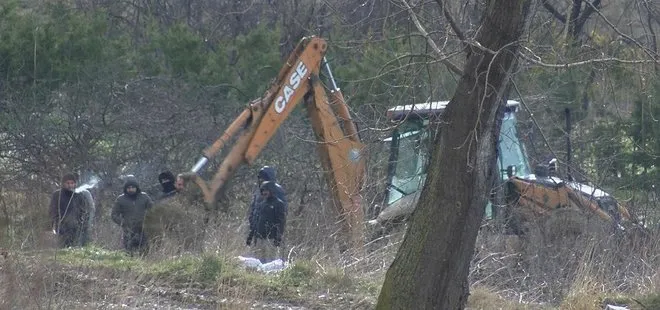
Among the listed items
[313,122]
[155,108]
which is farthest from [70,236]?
[155,108]

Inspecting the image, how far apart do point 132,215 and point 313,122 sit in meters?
2.97

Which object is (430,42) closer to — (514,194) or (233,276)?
(233,276)

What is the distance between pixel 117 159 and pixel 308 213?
554 cm

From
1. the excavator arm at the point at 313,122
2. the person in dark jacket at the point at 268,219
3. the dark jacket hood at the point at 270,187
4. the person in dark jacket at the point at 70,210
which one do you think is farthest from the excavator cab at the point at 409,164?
the person in dark jacket at the point at 70,210

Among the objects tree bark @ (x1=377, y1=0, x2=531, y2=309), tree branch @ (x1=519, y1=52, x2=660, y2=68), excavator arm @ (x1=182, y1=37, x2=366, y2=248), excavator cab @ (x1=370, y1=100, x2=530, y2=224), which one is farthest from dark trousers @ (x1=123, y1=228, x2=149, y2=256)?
tree branch @ (x1=519, y1=52, x2=660, y2=68)

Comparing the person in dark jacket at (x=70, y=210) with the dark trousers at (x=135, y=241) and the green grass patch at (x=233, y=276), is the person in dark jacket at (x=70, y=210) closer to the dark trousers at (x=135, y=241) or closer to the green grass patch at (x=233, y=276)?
the dark trousers at (x=135, y=241)

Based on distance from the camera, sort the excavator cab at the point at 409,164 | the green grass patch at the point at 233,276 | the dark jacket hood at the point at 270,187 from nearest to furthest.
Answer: the green grass patch at the point at 233,276 → the excavator cab at the point at 409,164 → the dark jacket hood at the point at 270,187

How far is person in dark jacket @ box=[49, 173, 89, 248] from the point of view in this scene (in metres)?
11.9

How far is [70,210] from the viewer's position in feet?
42.5

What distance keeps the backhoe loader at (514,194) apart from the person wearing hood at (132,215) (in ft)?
8.52

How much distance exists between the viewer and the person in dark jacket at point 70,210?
11.9m

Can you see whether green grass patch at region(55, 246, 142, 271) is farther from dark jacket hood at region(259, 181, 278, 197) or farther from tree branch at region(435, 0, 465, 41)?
tree branch at region(435, 0, 465, 41)

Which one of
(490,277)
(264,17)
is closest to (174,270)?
(490,277)

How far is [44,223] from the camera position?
8.27 meters
